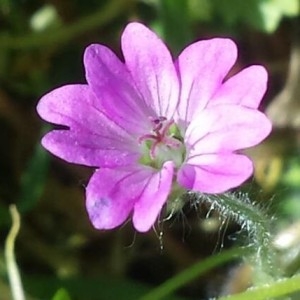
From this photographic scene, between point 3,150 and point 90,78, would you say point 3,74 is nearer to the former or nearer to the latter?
point 3,150

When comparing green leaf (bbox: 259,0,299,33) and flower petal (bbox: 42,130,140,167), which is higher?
green leaf (bbox: 259,0,299,33)

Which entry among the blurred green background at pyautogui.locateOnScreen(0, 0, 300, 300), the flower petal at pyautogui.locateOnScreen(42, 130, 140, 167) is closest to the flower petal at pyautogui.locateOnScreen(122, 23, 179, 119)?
the flower petal at pyautogui.locateOnScreen(42, 130, 140, 167)

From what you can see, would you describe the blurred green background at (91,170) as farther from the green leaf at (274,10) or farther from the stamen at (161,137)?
the stamen at (161,137)

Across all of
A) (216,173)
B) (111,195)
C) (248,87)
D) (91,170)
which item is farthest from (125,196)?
(91,170)

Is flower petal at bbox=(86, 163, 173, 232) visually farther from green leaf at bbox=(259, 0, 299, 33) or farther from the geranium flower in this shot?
green leaf at bbox=(259, 0, 299, 33)

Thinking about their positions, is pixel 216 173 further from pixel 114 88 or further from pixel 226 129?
pixel 114 88

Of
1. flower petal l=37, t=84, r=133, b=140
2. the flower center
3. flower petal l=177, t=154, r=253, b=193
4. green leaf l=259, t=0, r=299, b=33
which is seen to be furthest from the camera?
green leaf l=259, t=0, r=299, b=33
